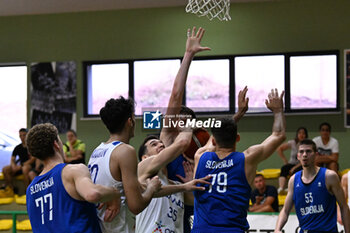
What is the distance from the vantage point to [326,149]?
37.8ft

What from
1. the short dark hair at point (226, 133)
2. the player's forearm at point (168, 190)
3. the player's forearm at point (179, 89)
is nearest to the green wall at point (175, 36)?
the short dark hair at point (226, 133)

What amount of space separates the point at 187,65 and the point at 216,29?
9.71 m

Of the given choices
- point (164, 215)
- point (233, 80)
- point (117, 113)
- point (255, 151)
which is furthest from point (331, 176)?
point (233, 80)

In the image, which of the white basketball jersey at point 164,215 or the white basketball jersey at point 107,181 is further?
the white basketball jersey at point 164,215

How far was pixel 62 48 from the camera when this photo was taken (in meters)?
14.4

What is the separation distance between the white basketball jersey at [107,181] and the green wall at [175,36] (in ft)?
30.1

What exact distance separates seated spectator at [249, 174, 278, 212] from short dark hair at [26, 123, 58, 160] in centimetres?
605

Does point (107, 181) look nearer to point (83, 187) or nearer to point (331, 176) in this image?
point (83, 187)

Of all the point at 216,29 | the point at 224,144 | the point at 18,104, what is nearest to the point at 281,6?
the point at 216,29

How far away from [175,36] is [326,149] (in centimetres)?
448

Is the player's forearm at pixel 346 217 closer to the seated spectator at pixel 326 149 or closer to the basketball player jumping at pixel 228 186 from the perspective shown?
the basketball player jumping at pixel 228 186

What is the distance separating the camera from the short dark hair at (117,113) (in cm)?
384

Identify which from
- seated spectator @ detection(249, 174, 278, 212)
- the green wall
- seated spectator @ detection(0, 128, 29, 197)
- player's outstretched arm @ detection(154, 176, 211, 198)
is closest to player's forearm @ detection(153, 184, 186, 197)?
player's outstretched arm @ detection(154, 176, 211, 198)

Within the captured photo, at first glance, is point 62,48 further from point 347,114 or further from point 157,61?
point 347,114
